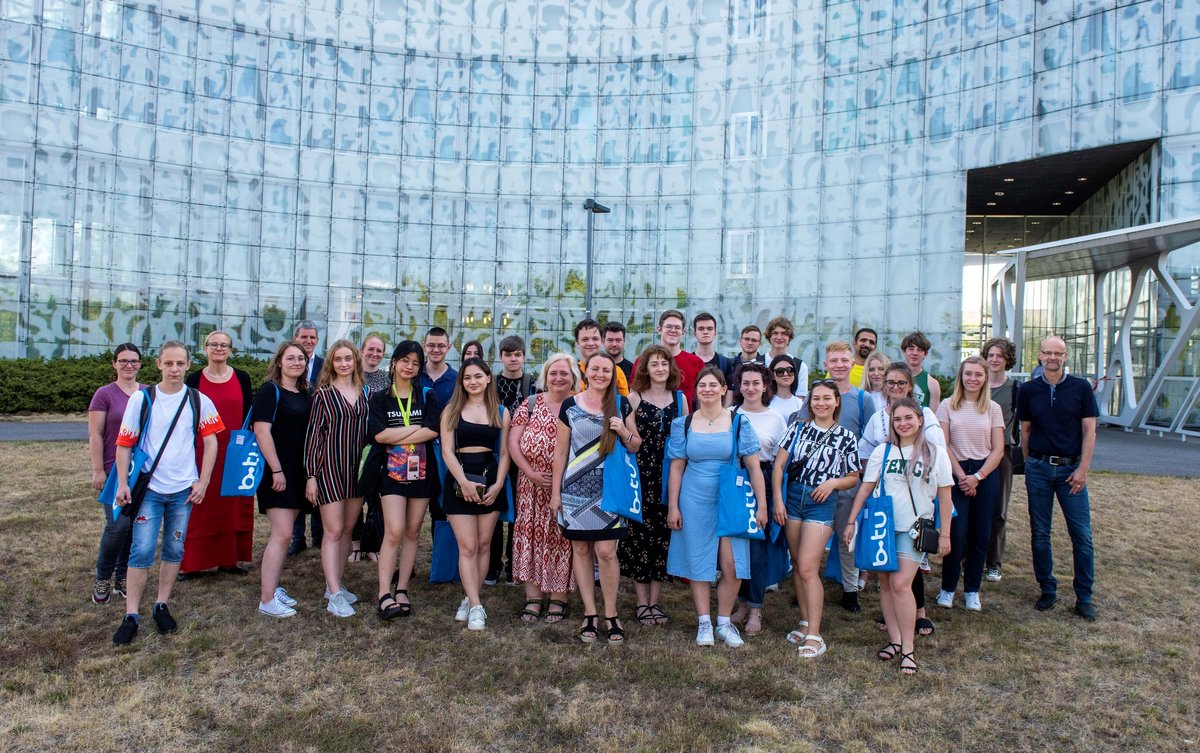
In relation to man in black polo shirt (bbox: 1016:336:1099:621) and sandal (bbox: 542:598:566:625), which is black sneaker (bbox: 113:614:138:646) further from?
man in black polo shirt (bbox: 1016:336:1099:621)

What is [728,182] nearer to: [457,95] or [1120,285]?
A: [457,95]

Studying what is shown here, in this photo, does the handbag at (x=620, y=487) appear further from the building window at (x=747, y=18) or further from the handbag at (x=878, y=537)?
the building window at (x=747, y=18)

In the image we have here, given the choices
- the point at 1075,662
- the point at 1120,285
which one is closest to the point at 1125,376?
the point at 1120,285

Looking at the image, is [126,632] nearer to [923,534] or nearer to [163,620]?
[163,620]

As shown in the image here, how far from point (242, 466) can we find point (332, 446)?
1.89 feet

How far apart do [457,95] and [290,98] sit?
214 inches

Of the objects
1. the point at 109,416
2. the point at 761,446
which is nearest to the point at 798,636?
the point at 761,446

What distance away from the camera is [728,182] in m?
26.0

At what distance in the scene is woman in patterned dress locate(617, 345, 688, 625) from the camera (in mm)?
4973

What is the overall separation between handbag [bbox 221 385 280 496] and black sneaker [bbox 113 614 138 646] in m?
0.87

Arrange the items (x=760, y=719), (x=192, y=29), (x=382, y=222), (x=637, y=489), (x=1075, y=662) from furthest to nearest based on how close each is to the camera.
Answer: (x=382, y=222) → (x=192, y=29) → (x=637, y=489) → (x=1075, y=662) → (x=760, y=719)

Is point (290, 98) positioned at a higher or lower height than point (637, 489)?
higher

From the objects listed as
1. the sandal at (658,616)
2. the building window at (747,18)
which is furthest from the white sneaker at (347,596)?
the building window at (747,18)

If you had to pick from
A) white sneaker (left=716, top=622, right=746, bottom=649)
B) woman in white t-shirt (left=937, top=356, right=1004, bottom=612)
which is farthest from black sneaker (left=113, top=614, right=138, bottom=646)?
woman in white t-shirt (left=937, top=356, right=1004, bottom=612)
